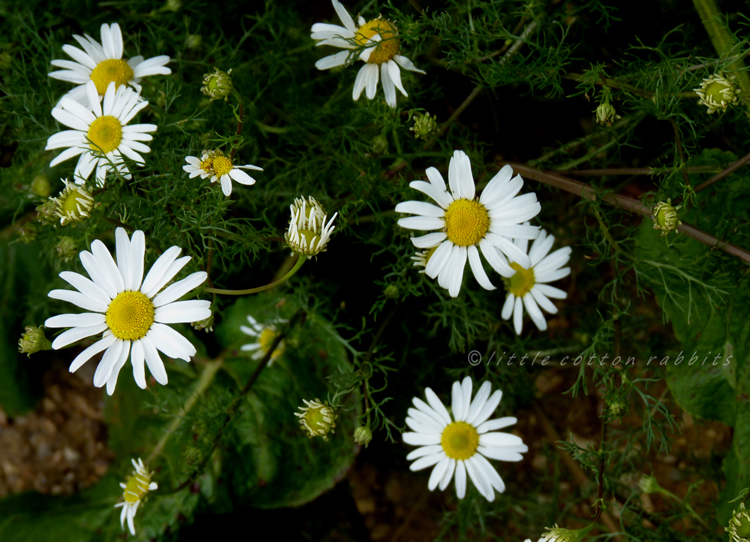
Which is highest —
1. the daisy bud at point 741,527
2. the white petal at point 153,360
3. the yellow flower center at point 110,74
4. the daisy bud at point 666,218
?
the daisy bud at point 666,218

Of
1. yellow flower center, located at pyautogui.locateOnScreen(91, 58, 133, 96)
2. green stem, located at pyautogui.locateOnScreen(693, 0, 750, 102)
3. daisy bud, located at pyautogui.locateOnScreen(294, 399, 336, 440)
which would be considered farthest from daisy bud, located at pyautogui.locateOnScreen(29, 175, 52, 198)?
green stem, located at pyautogui.locateOnScreen(693, 0, 750, 102)

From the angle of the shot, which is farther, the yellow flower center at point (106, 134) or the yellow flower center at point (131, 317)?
the yellow flower center at point (106, 134)

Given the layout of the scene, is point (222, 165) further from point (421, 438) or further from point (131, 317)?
point (421, 438)

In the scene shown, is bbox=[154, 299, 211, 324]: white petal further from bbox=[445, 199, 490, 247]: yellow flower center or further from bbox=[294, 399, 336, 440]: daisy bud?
bbox=[445, 199, 490, 247]: yellow flower center

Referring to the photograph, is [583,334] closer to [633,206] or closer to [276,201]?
[633,206]

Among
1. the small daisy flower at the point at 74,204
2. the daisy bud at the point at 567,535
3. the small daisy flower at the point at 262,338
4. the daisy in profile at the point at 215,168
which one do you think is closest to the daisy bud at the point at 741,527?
the daisy bud at the point at 567,535

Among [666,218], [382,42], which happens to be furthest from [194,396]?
[666,218]

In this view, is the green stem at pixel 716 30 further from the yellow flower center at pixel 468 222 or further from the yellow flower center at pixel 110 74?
the yellow flower center at pixel 110 74
